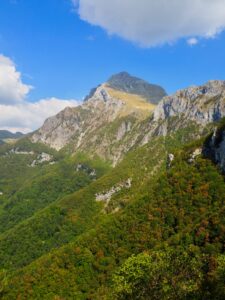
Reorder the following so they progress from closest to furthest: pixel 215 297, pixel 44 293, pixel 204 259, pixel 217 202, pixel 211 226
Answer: pixel 215 297 < pixel 204 259 < pixel 211 226 < pixel 217 202 < pixel 44 293

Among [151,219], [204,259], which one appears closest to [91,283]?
[151,219]

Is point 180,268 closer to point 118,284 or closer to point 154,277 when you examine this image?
point 154,277

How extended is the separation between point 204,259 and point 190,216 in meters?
78.0

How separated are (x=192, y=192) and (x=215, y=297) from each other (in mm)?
106582

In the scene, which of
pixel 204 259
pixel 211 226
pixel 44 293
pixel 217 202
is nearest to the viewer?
pixel 204 259

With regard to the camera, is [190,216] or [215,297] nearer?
[215,297]

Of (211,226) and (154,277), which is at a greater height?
(211,226)

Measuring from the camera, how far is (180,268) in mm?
94500

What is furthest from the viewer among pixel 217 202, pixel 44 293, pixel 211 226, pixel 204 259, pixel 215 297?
pixel 44 293

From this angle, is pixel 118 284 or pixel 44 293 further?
pixel 44 293

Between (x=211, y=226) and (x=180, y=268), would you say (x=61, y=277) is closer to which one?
(x=211, y=226)

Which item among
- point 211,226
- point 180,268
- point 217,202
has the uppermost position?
point 217,202

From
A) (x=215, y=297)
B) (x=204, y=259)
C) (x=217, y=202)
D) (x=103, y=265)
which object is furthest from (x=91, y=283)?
(x=215, y=297)

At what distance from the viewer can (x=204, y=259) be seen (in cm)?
10644
